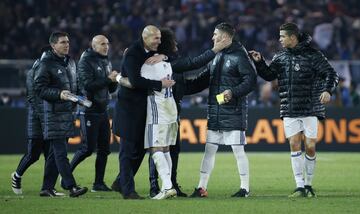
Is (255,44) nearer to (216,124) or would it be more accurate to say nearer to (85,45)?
(85,45)

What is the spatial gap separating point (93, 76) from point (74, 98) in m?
2.40

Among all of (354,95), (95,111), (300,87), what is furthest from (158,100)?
(354,95)

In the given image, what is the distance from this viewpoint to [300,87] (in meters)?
14.3

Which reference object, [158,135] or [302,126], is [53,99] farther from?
[302,126]

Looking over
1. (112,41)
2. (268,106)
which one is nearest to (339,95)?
(268,106)

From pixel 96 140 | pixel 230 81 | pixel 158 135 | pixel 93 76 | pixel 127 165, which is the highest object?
pixel 93 76

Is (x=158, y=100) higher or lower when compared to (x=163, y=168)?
higher

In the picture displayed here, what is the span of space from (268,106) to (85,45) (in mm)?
6951

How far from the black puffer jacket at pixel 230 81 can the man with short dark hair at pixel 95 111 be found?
88.7 inches

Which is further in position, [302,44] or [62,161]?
[302,44]

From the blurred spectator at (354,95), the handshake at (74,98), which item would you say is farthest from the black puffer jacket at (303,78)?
the blurred spectator at (354,95)

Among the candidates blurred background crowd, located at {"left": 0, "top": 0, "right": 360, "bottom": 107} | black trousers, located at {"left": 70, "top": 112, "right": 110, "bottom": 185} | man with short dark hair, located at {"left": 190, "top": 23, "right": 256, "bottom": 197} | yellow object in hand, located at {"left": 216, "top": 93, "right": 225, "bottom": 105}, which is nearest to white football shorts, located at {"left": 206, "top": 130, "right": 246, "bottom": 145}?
man with short dark hair, located at {"left": 190, "top": 23, "right": 256, "bottom": 197}

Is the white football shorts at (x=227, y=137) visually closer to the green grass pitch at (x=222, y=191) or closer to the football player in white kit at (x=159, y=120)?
the green grass pitch at (x=222, y=191)

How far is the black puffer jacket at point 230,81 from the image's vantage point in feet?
45.7
